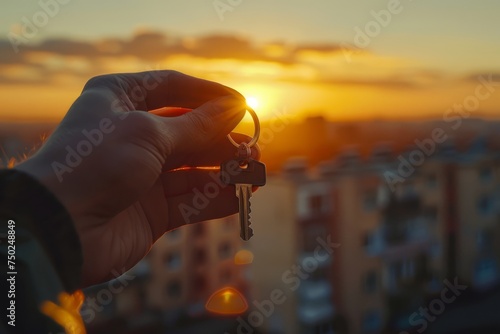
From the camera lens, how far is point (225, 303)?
1854mm

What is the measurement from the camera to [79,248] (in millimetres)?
787

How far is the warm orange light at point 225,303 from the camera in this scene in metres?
1.63

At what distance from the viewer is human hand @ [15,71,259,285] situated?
845 mm

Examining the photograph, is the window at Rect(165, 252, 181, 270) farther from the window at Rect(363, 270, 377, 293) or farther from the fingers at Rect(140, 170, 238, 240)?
the fingers at Rect(140, 170, 238, 240)

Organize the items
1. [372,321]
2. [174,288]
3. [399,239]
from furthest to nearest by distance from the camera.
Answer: [399,239] < [372,321] < [174,288]

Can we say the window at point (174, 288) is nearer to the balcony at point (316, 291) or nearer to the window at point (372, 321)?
the balcony at point (316, 291)

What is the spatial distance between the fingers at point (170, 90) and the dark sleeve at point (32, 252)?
33cm

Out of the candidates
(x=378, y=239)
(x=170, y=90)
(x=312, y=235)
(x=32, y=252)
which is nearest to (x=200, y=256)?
(x=312, y=235)

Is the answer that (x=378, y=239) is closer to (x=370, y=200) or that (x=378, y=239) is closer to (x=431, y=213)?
(x=431, y=213)

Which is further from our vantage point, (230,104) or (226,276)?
(226,276)

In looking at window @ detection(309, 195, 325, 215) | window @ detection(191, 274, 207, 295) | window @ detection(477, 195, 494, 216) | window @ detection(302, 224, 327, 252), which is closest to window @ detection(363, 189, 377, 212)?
window @ detection(309, 195, 325, 215)

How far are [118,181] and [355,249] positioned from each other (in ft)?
30.0

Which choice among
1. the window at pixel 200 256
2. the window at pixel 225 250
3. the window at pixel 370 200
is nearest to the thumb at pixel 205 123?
the window at pixel 225 250

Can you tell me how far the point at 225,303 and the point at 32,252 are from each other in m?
1.24
